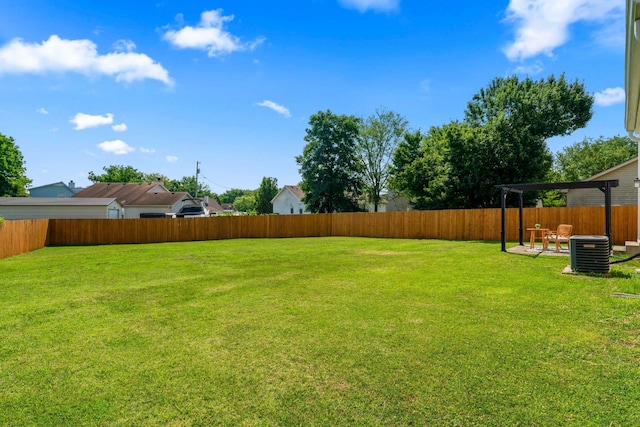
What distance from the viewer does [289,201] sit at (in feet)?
137

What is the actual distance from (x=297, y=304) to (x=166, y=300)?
2135 mm

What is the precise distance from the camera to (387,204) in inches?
1414

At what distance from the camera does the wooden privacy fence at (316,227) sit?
13.1 m

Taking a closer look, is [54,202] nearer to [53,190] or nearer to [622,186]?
[53,190]

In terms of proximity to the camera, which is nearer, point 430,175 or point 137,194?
point 430,175

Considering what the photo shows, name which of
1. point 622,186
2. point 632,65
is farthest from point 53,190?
point 622,186

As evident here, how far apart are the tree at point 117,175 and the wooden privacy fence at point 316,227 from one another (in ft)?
134

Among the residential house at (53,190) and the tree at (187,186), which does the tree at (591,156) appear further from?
the residential house at (53,190)

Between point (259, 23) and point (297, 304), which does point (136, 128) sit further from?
point (297, 304)

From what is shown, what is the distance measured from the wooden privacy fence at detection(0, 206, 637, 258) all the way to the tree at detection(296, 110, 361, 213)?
11.1 metres

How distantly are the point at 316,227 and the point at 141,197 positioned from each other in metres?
20.3

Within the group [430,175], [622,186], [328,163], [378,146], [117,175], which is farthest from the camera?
[117,175]

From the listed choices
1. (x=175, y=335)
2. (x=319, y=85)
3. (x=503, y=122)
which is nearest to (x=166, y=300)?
(x=175, y=335)

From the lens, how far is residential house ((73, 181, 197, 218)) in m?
31.1
